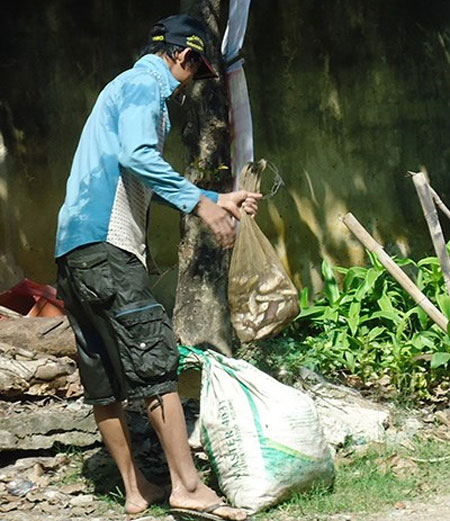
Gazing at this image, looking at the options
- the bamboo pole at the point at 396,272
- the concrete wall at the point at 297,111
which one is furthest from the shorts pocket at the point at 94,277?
the concrete wall at the point at 297,111

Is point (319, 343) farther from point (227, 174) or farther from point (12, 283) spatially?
point (12, 283)

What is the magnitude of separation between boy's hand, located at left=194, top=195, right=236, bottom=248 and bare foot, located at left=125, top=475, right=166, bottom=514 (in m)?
1.20

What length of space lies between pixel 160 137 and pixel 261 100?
3116mm

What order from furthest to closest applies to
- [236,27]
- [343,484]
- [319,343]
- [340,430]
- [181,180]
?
[319,343] → [236,27] → [340,430] → [343,484] → [181,180]

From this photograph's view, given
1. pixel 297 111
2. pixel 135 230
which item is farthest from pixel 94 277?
pixel 297 111

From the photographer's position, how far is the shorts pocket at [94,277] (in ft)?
16.9

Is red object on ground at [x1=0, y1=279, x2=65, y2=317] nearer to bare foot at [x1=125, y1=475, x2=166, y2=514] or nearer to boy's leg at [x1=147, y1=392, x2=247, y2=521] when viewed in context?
bare foot at [x1=125, y1=475, x2=166, y2=514]

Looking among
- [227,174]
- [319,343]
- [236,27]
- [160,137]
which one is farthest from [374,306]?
[160,137]

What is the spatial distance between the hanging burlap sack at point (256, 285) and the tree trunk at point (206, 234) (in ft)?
2.78

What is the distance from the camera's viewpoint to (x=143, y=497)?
216 inches

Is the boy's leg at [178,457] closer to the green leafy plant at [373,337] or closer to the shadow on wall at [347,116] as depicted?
the green leafy plant at [373,337]

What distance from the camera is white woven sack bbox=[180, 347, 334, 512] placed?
5.36 meters

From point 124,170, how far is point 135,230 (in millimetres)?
267

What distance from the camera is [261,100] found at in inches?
329
